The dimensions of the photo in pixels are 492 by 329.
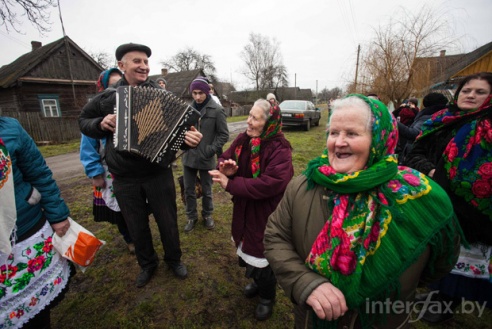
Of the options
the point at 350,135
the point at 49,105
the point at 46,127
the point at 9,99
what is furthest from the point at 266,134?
the point at 9,99

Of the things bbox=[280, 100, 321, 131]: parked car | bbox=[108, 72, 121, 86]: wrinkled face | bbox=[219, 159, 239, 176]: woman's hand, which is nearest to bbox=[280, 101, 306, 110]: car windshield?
bbox=[280, 100, 321, 131]: parked car

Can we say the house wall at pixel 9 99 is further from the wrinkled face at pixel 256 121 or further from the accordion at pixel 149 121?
the wrinkled face at pixel 256 121

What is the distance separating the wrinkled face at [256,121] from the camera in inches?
81.0

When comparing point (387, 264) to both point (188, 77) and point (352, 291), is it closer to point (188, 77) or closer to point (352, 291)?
point (352, 291)

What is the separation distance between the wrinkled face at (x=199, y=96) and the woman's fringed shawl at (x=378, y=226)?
8.56 feet

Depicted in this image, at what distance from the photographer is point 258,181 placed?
1947 millimetres

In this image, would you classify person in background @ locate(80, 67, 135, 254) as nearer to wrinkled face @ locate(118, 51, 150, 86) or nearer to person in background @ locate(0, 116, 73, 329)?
wrinkled face @ locate(118, 51, 150, 86)

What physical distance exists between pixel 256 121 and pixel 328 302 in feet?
4.75

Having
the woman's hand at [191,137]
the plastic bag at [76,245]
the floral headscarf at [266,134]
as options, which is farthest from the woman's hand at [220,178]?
the plastic bag at [76,245]

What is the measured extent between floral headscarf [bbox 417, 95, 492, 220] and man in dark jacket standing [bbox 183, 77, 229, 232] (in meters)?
2.55

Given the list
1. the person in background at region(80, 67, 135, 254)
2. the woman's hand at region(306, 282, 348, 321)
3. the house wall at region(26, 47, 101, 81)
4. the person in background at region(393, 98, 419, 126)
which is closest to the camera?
the woman's hand at region(306, 282, 348, 321)

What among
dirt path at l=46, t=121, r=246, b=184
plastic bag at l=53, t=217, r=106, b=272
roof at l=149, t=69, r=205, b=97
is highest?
roof at l=149, t=69, r=205, b=97

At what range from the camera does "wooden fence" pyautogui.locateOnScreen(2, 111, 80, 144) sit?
39.9 feet

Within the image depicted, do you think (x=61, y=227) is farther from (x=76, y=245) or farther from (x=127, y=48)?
(x=127, y=48)
